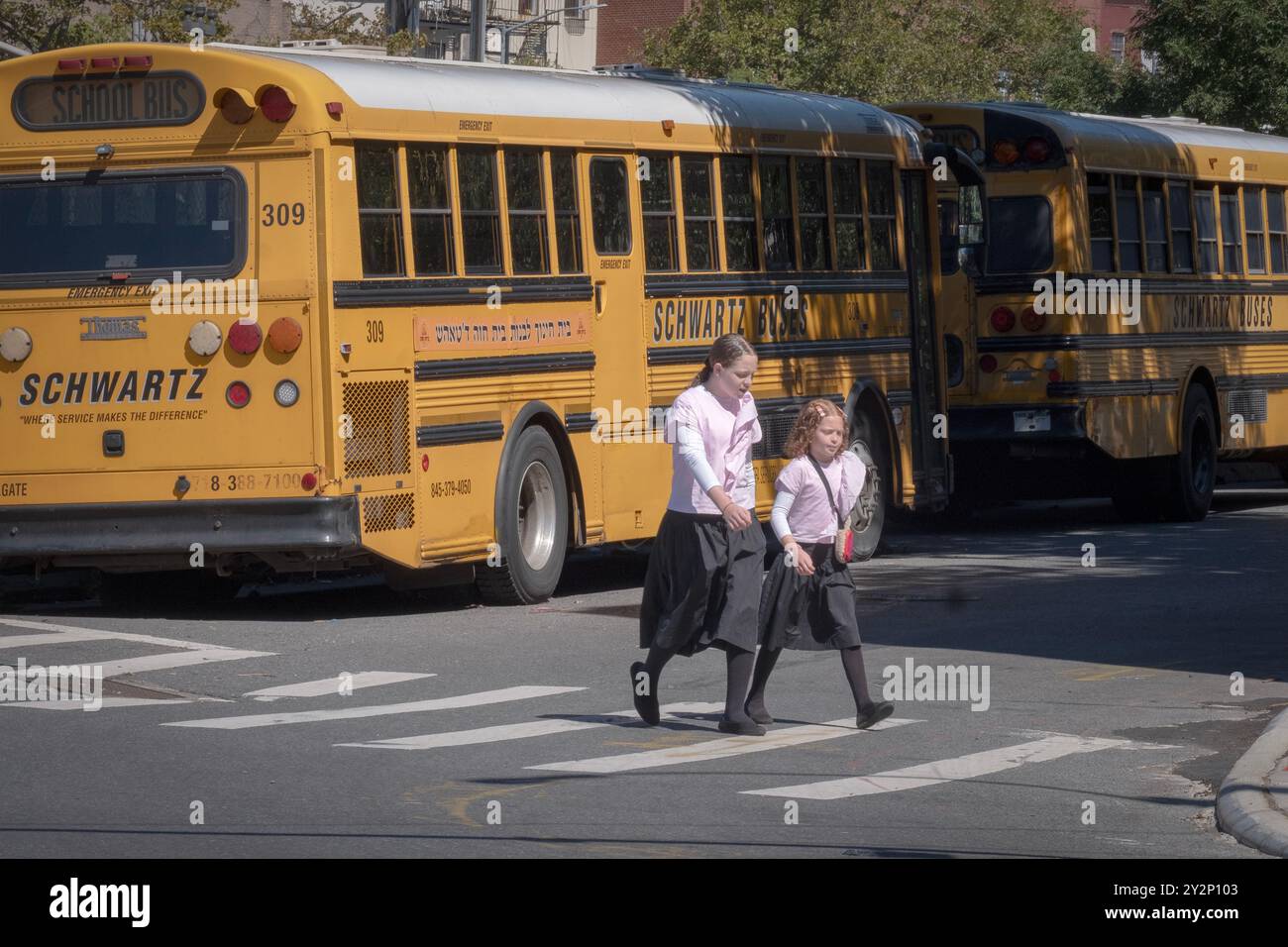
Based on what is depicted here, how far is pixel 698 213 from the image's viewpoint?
17328mm

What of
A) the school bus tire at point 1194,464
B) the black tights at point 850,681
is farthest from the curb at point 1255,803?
the school bus tire at point 1194,464

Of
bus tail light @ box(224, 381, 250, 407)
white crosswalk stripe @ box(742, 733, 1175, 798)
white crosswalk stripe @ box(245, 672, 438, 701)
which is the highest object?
bus tail light @ box(224, 381, 250, 407)

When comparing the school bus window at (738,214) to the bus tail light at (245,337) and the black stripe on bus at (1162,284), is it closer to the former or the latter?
the black stripe on bus at (1162,284)

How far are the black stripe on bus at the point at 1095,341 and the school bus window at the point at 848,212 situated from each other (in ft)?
8.20

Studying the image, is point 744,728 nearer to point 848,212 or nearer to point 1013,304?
point 848,212

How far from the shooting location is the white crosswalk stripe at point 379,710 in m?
10.9

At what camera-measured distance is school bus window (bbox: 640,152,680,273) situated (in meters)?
16.8

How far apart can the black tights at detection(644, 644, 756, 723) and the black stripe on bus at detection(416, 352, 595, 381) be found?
13.9ft

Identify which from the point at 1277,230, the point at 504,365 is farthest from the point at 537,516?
the point at 1277,230

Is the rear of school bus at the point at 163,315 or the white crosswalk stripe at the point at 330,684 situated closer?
the white crosswalk stripe at the point at 330,684

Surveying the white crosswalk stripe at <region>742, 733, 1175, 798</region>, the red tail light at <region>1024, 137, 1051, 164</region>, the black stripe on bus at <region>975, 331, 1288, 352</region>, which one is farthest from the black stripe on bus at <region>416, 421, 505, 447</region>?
the red tail light at <region>1024, 137, 1051, 164</region>

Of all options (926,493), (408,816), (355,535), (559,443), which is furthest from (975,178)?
(408,816)

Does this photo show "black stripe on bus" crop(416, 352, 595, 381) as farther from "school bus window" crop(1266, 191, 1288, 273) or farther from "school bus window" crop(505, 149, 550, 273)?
"school bus window" crop(1266, 191, 1288, 273)

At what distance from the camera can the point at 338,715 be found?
36.7ft
